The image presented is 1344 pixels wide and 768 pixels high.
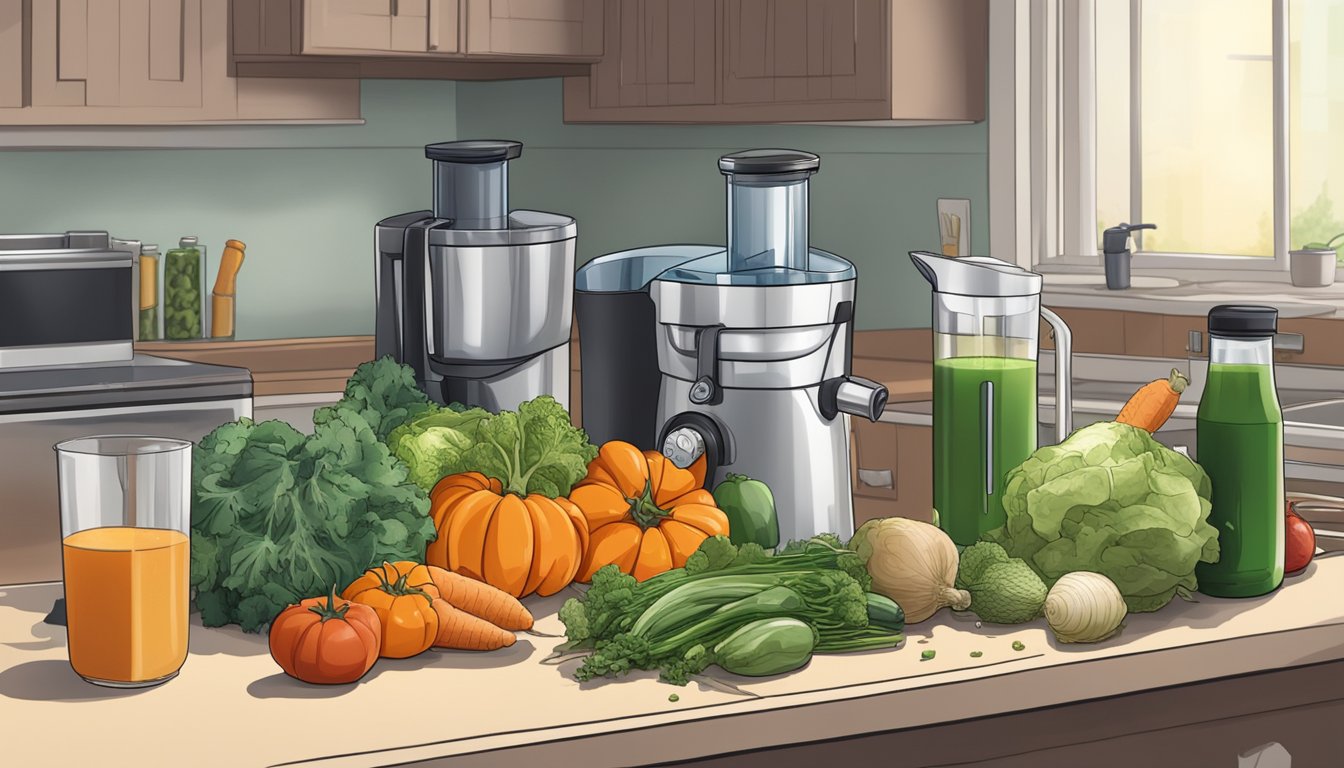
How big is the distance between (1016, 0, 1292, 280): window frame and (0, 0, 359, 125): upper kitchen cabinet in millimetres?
1933

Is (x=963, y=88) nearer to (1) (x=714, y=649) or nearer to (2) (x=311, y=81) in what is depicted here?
(2) (x=311, y=81)

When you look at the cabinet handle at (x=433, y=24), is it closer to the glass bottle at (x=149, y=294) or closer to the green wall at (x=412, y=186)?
the green wall at (x=412, y=186)

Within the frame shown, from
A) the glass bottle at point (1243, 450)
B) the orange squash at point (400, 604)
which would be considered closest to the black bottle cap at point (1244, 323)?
the glass bottle at point (1243, 450)

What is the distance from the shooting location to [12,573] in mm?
3221

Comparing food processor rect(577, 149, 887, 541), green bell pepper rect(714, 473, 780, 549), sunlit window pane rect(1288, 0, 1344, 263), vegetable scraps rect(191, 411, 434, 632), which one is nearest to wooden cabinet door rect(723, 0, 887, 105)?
sunlit window pane rect(1288, 0, 1344, 263)

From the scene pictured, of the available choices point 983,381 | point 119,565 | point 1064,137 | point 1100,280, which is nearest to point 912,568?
point 983,381

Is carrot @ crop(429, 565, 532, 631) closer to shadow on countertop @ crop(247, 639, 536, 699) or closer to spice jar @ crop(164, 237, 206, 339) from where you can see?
shadow on countertop @ crop(247, 639, 536, 699)

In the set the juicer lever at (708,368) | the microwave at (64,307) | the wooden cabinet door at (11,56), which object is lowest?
the juicer lever at (708,368)

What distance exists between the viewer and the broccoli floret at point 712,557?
1364 millimetres

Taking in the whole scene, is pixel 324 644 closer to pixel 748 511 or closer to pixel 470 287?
pixel 748 511

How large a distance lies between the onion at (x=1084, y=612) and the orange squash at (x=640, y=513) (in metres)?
0.31

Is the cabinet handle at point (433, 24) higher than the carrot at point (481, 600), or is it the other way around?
the cabinet handle at point (433, 24)

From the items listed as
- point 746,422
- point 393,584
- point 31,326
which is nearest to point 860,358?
point 31,326

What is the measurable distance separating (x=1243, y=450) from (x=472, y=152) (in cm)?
90
